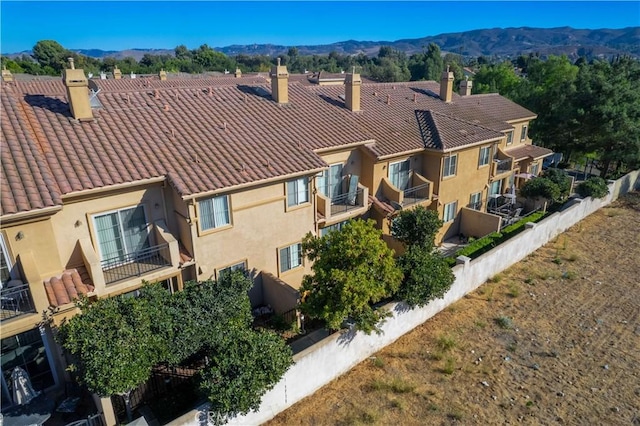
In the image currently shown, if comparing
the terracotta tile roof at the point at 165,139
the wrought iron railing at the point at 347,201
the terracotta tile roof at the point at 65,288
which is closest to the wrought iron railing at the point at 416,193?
the wrought iron railing at the point at 347,201

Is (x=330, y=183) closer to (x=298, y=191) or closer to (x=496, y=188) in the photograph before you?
(x=298, y=191)

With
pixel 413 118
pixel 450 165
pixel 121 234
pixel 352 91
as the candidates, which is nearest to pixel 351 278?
pixel 121 234

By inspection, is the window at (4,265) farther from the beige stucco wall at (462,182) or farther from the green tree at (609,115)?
the green tree at (609,115)

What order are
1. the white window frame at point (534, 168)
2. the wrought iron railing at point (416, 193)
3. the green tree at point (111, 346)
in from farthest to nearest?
the white window frame at point (534, 168) → the wrought iron railing at point (416, 193) → the green tree at point (111, 346)

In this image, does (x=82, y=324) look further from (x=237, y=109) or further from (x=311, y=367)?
(x=237, y=109)

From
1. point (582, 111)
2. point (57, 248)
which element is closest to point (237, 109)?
point (57, 248)
